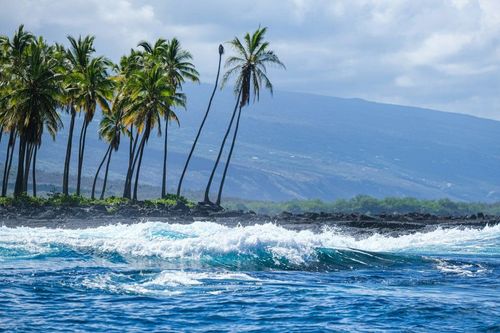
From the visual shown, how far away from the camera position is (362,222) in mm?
55219

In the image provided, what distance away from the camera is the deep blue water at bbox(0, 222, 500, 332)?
67.7 feet

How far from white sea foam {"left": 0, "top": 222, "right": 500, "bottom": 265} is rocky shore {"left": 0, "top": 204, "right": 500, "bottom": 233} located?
18.4 ft

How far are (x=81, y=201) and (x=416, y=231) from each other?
96.4 ft

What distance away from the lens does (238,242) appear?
1304 inches

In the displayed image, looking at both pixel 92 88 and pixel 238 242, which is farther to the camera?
pixel 92 88

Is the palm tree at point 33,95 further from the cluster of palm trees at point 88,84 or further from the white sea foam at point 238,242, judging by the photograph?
the white sea foam at point 238,242

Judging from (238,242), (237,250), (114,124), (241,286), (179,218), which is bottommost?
(179,218)

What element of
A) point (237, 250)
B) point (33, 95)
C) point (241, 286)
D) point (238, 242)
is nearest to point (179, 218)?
point (33, 95)

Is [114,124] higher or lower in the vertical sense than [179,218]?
higher

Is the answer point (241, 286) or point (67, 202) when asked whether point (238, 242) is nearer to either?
point (241, 286)

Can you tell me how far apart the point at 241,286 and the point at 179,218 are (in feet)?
113

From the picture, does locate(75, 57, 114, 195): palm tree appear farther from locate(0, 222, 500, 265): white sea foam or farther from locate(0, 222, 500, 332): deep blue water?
locate(0, 222, 500, 332): deep blue water

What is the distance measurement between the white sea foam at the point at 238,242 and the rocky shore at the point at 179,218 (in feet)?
18.4

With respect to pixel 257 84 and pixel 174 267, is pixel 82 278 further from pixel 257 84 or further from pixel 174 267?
pixel 257 84
